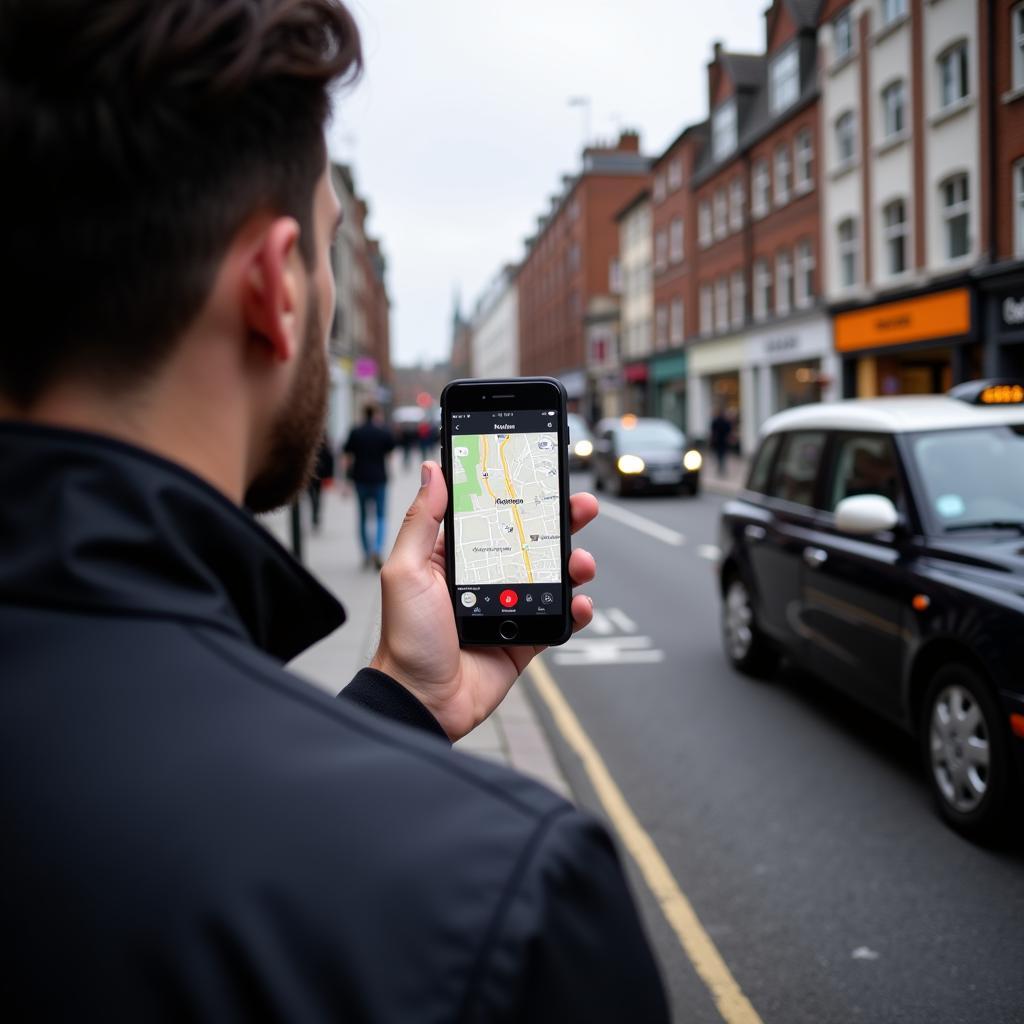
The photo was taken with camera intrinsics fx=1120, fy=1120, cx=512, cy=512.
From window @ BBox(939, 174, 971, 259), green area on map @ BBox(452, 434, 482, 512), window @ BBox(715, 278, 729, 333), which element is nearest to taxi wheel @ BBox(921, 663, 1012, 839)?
green area on map @ BBox(452, 434, 482, 512)

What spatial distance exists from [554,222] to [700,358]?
39773 millimetres

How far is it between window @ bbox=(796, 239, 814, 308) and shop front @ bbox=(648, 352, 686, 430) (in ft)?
43.8

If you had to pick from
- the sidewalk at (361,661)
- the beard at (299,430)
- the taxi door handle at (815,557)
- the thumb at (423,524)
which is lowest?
the sidewalk at (361,661)

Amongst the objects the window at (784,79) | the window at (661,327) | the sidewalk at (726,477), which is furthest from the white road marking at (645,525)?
the window at (661,327)

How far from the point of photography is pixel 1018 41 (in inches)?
842

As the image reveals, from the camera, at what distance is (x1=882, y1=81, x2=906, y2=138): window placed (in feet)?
88.6

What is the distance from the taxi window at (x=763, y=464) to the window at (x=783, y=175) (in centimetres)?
2920

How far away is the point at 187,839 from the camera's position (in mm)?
781

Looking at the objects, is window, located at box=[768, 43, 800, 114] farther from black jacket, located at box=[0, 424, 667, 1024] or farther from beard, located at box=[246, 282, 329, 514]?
black jacket, located at box=[0, 424, 667, 1024]

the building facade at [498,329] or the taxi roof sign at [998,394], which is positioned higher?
the building facade at [498,329]

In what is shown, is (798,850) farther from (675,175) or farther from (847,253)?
(675,175)

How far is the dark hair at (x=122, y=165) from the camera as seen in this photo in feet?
2.92

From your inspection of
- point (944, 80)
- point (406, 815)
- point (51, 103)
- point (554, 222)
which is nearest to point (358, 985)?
point (406, 815)

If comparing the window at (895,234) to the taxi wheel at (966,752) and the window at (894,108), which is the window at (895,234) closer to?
the window at (894,108)
